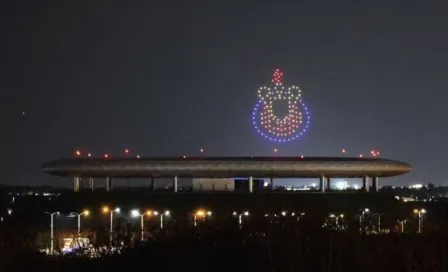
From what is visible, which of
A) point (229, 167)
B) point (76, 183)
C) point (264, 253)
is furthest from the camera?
point (76, 183)

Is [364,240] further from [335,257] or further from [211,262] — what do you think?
[211,262]

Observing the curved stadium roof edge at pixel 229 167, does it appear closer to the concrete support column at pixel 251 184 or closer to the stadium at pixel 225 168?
the stadium at pixel 225 168

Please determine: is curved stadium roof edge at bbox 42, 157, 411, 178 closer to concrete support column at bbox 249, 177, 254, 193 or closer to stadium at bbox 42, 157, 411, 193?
stadium at bbox 42, 157, 411, 193

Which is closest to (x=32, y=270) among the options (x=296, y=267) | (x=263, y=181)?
(x=296, y=267)

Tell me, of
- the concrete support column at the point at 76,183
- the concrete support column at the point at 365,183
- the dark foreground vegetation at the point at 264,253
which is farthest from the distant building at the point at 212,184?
the dark foreground vegetation at the point at 264,253

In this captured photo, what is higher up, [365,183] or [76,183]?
[76,183]

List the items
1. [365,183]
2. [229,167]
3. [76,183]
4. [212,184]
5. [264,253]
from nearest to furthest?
[264,253], [229,167], [212,184], [365,183], [76,183]

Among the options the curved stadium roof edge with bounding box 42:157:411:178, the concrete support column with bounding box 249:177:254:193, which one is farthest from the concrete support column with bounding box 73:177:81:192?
the concrete support column with bounding box 249:177:254:193

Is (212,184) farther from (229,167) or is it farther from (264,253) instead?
(264,253)

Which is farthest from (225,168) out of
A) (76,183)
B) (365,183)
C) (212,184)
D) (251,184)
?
(76,183)
